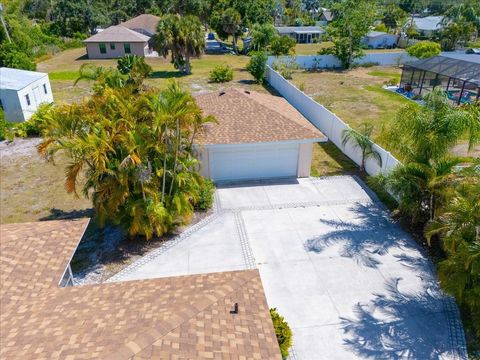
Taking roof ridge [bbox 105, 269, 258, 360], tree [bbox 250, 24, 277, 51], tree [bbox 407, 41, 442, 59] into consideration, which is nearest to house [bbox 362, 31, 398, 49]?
tree [bbox 407, 41, 442, 59]

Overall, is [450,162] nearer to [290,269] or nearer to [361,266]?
[361,266]

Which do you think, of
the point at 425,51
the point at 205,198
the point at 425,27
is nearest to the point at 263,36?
the point at 425,51

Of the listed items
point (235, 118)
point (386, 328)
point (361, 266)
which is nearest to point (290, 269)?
point (361, 266)

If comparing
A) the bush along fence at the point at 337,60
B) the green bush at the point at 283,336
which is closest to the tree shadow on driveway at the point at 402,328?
the green bush at the point at 283,336

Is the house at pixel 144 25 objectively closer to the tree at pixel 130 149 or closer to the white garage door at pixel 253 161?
the white garage door at pixel 253 161

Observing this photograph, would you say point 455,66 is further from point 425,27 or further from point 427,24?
point 427,24
